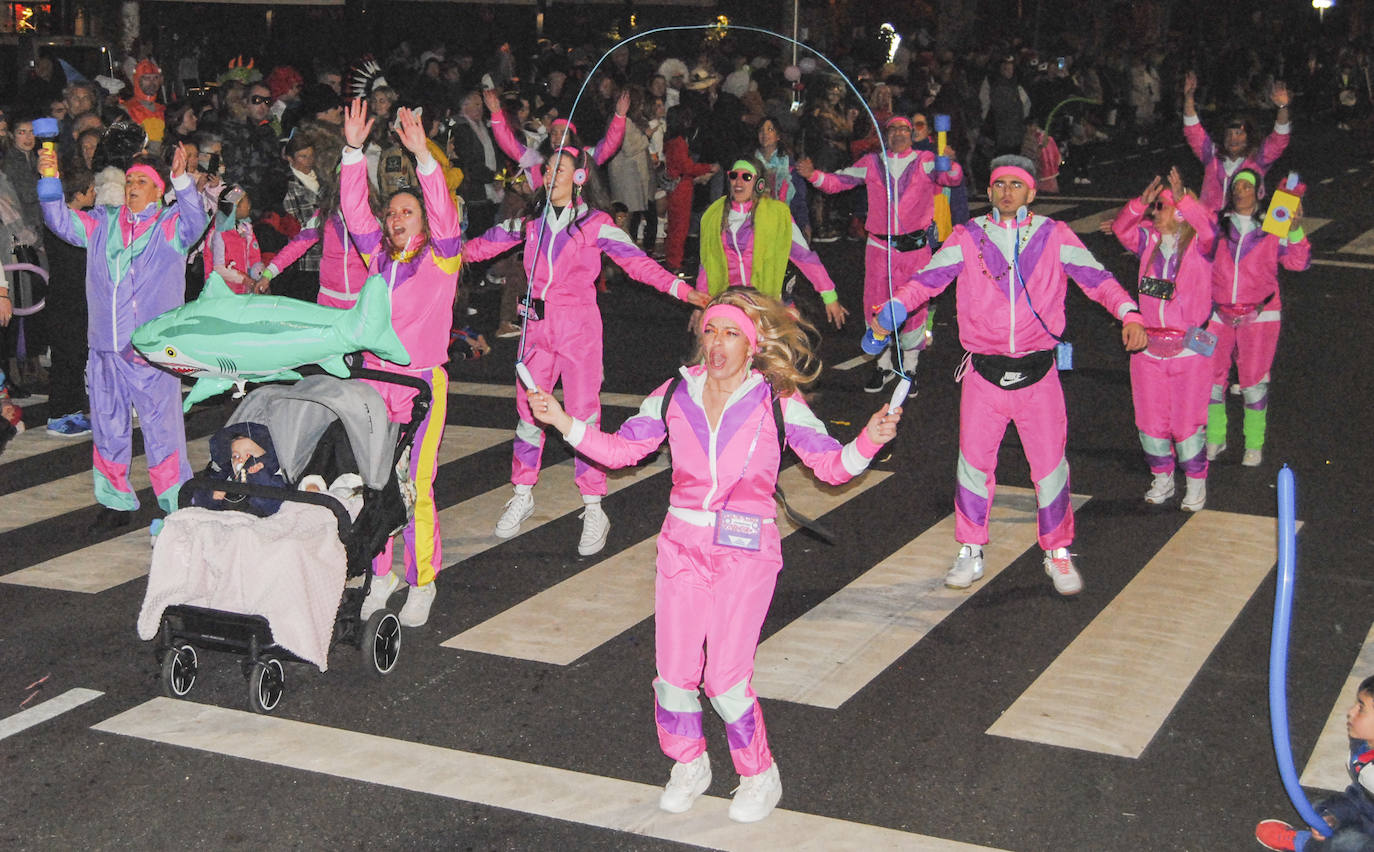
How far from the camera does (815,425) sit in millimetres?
5871

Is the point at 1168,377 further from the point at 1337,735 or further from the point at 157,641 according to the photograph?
the point at 157,641

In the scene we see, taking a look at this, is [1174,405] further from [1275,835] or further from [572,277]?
[1275,835]

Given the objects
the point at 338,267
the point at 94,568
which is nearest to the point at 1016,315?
the point at 338,267

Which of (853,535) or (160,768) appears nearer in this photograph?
(160,768)

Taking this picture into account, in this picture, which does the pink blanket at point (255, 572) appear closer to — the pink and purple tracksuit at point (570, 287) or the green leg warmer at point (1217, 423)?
the pink and purple tracksuit at point (570, 287)

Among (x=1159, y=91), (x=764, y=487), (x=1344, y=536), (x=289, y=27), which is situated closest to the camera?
(x=764, y=487)

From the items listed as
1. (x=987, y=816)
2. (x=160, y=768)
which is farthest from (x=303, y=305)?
(x=987, y=816)

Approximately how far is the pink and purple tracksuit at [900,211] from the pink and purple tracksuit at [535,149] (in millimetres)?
2450

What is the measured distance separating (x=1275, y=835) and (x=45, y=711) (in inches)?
191

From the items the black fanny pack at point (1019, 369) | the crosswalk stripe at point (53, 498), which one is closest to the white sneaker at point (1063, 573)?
the black fanny pack at point (1019, 369)

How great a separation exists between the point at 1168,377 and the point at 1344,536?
51.8 inches

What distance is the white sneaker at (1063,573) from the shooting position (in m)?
8.11

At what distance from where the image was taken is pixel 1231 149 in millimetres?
11570

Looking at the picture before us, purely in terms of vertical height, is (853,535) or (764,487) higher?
(764,487)
